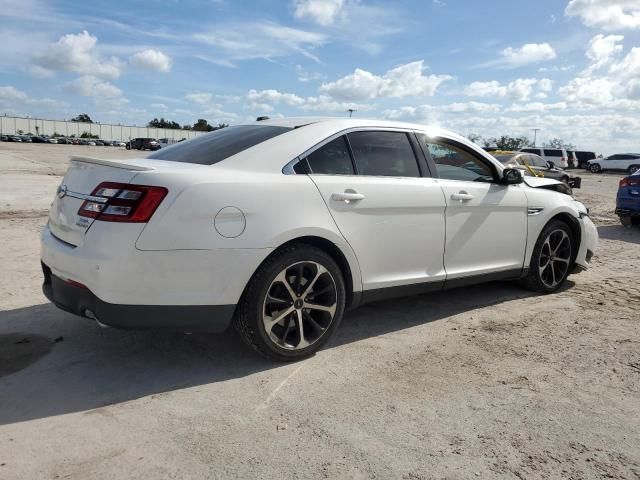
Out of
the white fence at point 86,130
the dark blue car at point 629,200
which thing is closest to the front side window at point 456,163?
the dark blue car at point 629,200

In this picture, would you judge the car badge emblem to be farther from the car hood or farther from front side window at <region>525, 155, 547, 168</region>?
front side window at <region>525, 155, 547, 168</region>

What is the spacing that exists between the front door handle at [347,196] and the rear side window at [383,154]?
243 mm

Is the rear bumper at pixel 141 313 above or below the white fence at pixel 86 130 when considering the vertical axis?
below

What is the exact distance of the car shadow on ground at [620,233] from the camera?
9.73 m

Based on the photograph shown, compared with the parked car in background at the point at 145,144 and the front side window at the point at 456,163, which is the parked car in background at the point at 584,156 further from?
the front side window at the point at 456,163

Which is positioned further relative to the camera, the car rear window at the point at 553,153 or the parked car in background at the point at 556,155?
the car rear window at the point at 553,153

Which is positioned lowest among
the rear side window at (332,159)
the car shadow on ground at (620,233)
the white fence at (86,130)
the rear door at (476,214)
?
the car shadow on ground at (620,233)

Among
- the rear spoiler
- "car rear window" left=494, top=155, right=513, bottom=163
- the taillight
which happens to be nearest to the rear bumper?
the taillight

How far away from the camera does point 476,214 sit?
4.67 m

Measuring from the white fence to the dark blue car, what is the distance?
112260mm

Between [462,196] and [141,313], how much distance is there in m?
Result: 2.71

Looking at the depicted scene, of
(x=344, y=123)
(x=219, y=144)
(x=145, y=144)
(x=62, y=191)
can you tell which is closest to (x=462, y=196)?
(x=344, y=123)

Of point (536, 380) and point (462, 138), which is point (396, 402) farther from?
point (462, 138)

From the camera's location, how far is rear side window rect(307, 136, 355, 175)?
376 centimetres
